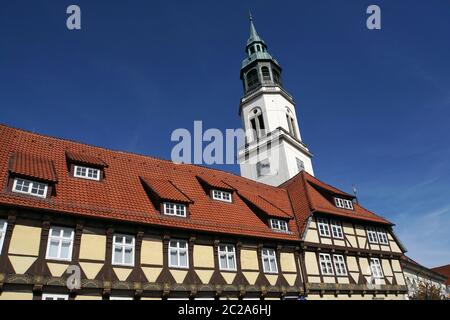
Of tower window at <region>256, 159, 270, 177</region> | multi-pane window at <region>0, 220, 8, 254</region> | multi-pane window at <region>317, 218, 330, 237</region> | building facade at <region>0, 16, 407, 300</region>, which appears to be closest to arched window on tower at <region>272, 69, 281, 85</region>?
tower window at <region>256, 159, 270, 177</region>

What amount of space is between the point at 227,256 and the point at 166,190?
4652 mm

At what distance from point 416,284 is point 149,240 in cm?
3308

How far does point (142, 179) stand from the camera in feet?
65.7

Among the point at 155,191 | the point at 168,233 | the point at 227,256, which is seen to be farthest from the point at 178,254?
the point at 155,191

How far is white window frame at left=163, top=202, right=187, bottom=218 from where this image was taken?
17.9 meters

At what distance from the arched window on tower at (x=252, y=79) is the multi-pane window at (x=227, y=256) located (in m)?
25.1

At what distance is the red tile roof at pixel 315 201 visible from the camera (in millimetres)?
23969

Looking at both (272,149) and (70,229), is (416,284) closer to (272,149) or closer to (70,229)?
(272,149)

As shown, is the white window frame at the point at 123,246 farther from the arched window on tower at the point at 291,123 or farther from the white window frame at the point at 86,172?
the arched window on tower at the point at 291,123

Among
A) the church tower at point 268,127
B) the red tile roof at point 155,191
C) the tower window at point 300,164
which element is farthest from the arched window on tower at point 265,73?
the red tile roof at point 155,191

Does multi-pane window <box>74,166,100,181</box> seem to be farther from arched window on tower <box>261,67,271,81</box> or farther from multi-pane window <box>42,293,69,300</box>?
arched window on tower <box>261,67,271,81</box>

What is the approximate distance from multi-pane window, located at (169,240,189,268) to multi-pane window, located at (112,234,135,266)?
186 cm

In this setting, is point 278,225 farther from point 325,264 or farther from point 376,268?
point 376,268
